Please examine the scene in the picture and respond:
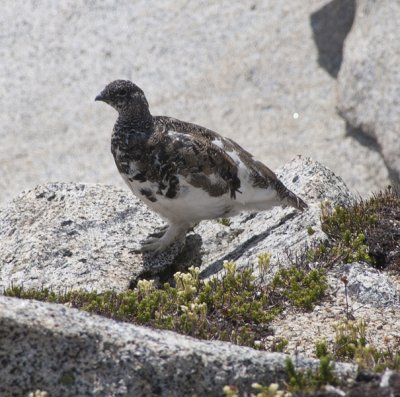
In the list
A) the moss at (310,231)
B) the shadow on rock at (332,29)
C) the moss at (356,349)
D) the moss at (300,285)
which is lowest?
the moss at (356,349)

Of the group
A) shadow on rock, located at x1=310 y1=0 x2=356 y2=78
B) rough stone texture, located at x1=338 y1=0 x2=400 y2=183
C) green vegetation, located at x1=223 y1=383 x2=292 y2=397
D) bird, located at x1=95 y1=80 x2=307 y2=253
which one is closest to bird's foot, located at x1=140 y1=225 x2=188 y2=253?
bird, located at x1=95 y1=80 x2=307 y2=253

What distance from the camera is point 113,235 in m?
8.90

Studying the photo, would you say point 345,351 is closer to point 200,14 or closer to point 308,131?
point 308,131

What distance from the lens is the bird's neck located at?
8367 millimetres

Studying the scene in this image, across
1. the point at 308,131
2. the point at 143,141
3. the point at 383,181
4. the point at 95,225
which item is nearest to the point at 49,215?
the point at 95,225

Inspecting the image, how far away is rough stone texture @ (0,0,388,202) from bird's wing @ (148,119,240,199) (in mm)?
7698

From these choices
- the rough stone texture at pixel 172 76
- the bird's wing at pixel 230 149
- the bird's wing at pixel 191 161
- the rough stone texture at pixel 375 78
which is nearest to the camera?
the bird's wing at pixel 191 161

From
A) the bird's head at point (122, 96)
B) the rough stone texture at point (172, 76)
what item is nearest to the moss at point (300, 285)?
the bird's head at point (122, 96)

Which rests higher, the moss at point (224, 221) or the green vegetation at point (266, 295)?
the moss at point (224, 221)

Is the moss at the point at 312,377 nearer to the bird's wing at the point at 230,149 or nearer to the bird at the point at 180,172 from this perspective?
the bird at the point at 180,172

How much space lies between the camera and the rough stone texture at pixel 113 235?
326 inches

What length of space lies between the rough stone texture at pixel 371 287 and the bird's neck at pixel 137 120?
86.9 inches

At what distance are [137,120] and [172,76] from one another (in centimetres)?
1034

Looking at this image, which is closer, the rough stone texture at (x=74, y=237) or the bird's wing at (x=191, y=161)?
the bird's wing at (x=191, y=161)
